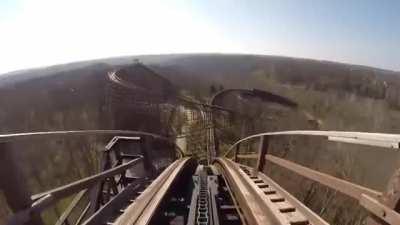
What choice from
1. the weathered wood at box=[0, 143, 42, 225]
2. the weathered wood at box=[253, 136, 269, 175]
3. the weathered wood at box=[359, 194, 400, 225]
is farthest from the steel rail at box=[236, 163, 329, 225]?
the weathered wood at box=[0, 143, 42, 225]

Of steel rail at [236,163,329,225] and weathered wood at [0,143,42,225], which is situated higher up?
weathered wood at [0,143,42,225]

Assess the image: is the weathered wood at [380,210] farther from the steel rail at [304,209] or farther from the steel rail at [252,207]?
the steel rail at [252,207]

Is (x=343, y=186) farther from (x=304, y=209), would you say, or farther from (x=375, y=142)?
(x=304, y=209)

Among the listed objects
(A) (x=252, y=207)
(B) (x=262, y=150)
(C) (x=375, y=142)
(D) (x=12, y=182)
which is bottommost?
(A) (x=252, y=207)

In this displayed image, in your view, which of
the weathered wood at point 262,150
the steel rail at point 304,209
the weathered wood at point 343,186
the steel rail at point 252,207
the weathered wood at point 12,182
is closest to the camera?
the weathered wood at point 12,182

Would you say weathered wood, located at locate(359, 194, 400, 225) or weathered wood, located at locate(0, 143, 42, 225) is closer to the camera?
weathered wood, located at locate(359, 194, 400, 225)

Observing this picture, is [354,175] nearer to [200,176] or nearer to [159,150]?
[200,176]

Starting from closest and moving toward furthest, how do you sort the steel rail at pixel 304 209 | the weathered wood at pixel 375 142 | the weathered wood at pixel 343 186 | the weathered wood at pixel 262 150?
the weathered wood at pixel 375 142 < the weathered wood at pixel 343 186 < the steel rail at pixel 304 209 < the weathered wood at pixel 262 150

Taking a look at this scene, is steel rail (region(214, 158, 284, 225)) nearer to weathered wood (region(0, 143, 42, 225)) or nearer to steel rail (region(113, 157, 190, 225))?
steel rail (region(113, 157, 190, 225))

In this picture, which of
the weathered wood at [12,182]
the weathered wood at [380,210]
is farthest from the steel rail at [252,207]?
the weathered wood at [12,182]

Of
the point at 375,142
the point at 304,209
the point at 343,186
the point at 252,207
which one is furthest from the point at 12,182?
the point at 304,209

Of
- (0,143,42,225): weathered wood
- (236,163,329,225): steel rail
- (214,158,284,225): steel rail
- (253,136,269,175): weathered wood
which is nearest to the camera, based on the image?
(0,143,42,225): weathered wood
